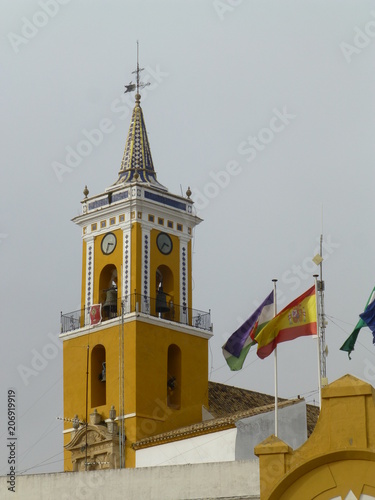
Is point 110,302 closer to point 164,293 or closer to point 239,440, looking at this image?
point 164,293

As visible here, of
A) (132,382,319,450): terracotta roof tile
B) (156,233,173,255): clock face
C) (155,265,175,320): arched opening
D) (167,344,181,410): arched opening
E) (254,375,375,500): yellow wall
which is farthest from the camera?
(156,233,173,255): clock face

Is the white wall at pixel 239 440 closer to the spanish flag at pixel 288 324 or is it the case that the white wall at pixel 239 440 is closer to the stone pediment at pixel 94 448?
the stone pediment at pixel 94 448

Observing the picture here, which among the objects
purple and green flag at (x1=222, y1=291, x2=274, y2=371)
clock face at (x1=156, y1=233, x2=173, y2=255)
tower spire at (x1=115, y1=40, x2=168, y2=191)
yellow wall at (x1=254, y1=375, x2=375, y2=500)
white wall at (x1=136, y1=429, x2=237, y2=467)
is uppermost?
tower spire at (x1=115, y1=40, x2=168, y2=191)

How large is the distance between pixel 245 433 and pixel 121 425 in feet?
14.1

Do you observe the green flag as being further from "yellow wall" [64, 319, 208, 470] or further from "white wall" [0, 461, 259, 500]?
"yellow wall" [64, 319, 208, 470]

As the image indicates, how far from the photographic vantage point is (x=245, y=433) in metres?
37.0

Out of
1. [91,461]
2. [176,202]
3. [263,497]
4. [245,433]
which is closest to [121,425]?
[91,461]

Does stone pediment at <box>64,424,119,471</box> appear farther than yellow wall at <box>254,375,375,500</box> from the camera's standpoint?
Yes

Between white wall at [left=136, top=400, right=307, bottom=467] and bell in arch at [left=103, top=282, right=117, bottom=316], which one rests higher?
bell in arch at [left=103, top=282, right=117, bottom=316]

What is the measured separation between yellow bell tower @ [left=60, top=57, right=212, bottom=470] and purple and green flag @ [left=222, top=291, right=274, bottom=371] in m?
8.50

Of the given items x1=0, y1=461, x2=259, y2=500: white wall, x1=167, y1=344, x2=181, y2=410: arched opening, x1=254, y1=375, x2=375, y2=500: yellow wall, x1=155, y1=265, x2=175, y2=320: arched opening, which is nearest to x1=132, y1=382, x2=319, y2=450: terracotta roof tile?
x1=167, y1=344, x2=181, y2=410: arched opening

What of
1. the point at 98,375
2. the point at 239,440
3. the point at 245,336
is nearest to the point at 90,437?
the point at 98,375

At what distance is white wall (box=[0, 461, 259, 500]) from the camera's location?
3067cm

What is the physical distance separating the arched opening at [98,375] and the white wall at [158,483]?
9.20 m
